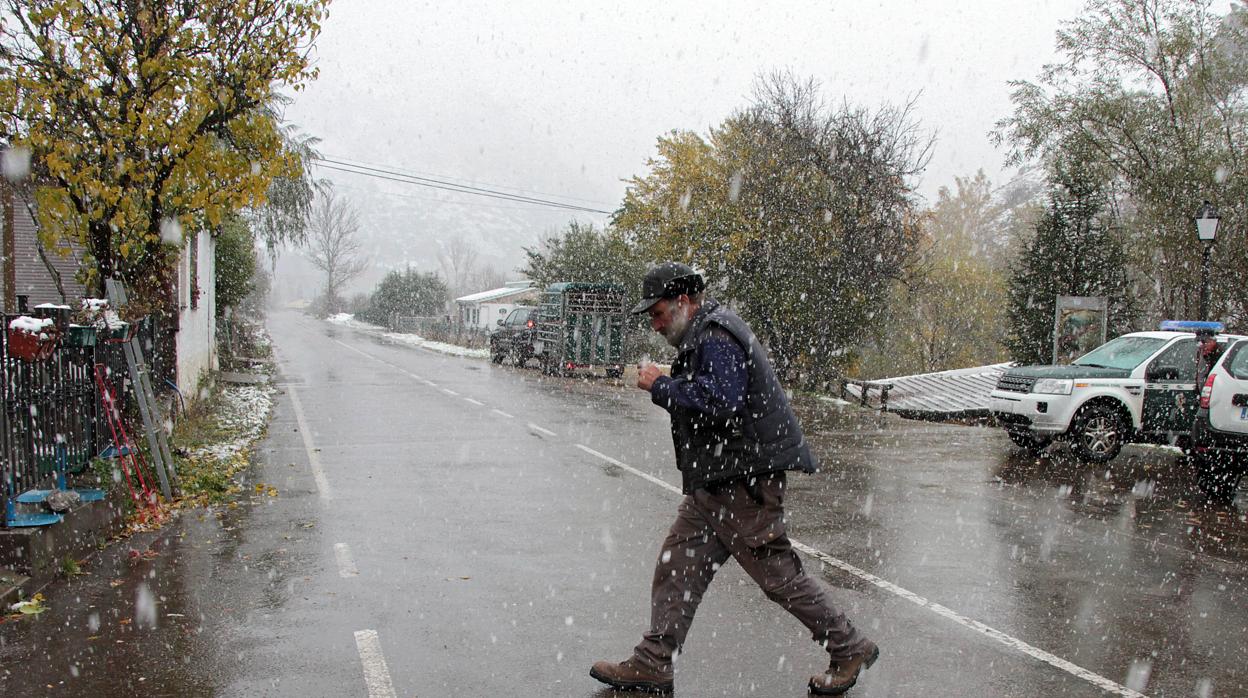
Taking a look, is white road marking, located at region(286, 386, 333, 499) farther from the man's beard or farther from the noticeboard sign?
the noticeboard sign

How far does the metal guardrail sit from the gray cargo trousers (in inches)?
169

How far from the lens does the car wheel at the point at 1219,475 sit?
969cm

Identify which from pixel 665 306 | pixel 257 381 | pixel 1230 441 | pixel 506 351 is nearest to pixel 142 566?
pixel 665 306

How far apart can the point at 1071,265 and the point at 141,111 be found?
900 inches

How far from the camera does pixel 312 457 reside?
10.9 meters

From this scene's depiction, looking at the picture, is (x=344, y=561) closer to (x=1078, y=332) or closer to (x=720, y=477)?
(x=720, y=477)

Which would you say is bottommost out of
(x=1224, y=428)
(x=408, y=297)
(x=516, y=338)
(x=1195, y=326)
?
(x=1224, y=428)

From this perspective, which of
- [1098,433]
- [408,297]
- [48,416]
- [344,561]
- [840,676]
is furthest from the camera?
[408,297]

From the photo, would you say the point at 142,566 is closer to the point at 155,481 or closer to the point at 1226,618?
the point at 155,481

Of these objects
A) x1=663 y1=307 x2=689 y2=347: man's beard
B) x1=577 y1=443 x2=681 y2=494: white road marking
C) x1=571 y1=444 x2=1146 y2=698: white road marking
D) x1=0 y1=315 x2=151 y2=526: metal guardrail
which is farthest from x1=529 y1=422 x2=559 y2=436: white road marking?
x1=663 y1=307 x2=689 y2=347: man's beard

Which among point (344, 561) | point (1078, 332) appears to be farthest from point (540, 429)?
point (1078, 332)

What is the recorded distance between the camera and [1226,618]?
569cm

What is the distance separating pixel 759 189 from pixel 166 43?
17.4m

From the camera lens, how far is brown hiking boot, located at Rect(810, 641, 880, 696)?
430 cm
